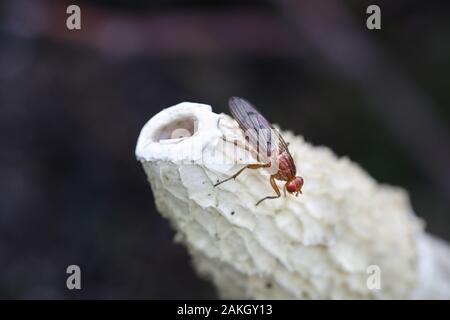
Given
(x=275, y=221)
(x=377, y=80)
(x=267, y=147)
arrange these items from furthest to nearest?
(x=377, y=80) < (x=275, y=221) < (x=267, y=147)

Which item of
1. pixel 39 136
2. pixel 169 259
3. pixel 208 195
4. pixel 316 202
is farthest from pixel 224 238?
pixel 39 136

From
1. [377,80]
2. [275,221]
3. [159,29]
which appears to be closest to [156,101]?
[159,29]

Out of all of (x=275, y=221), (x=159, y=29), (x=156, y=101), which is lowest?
(x=275, y=221)

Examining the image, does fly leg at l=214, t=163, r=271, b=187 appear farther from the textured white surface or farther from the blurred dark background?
the blurred dark background

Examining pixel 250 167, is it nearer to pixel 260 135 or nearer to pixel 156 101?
pixel 260 135

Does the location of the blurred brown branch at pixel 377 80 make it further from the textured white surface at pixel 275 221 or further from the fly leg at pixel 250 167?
the fly leg at pixel 250 167
